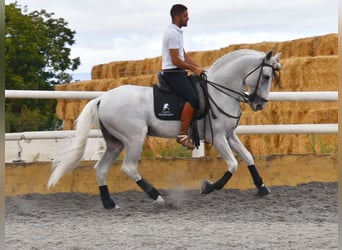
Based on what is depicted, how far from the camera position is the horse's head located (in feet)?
28.0

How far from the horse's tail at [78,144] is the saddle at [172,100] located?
2.25 feet

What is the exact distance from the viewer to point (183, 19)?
26.8ft

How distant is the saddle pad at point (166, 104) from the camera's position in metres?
8.34

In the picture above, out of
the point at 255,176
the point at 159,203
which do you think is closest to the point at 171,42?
the point at 159,203

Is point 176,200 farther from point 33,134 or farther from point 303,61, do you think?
point 303,61

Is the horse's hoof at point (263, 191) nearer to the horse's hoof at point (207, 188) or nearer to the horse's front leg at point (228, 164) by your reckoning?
the horse's front leg at point (228, 164)

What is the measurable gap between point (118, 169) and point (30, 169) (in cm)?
104

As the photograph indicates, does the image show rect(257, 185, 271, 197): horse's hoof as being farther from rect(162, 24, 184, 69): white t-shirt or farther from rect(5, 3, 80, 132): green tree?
rect(5, 3, 80, 132): green tree

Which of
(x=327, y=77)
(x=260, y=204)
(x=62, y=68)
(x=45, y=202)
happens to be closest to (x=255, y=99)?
(x=260, y=204)

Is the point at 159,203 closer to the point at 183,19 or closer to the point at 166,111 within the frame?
the point at 166,111

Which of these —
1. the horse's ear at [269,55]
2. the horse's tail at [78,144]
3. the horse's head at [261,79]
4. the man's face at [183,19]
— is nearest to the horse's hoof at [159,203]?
the horse's tail at [78,144]

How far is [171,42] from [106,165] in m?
1.53

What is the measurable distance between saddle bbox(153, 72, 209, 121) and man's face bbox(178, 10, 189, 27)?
21.9 inches

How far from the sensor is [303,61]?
2031 centimetres
